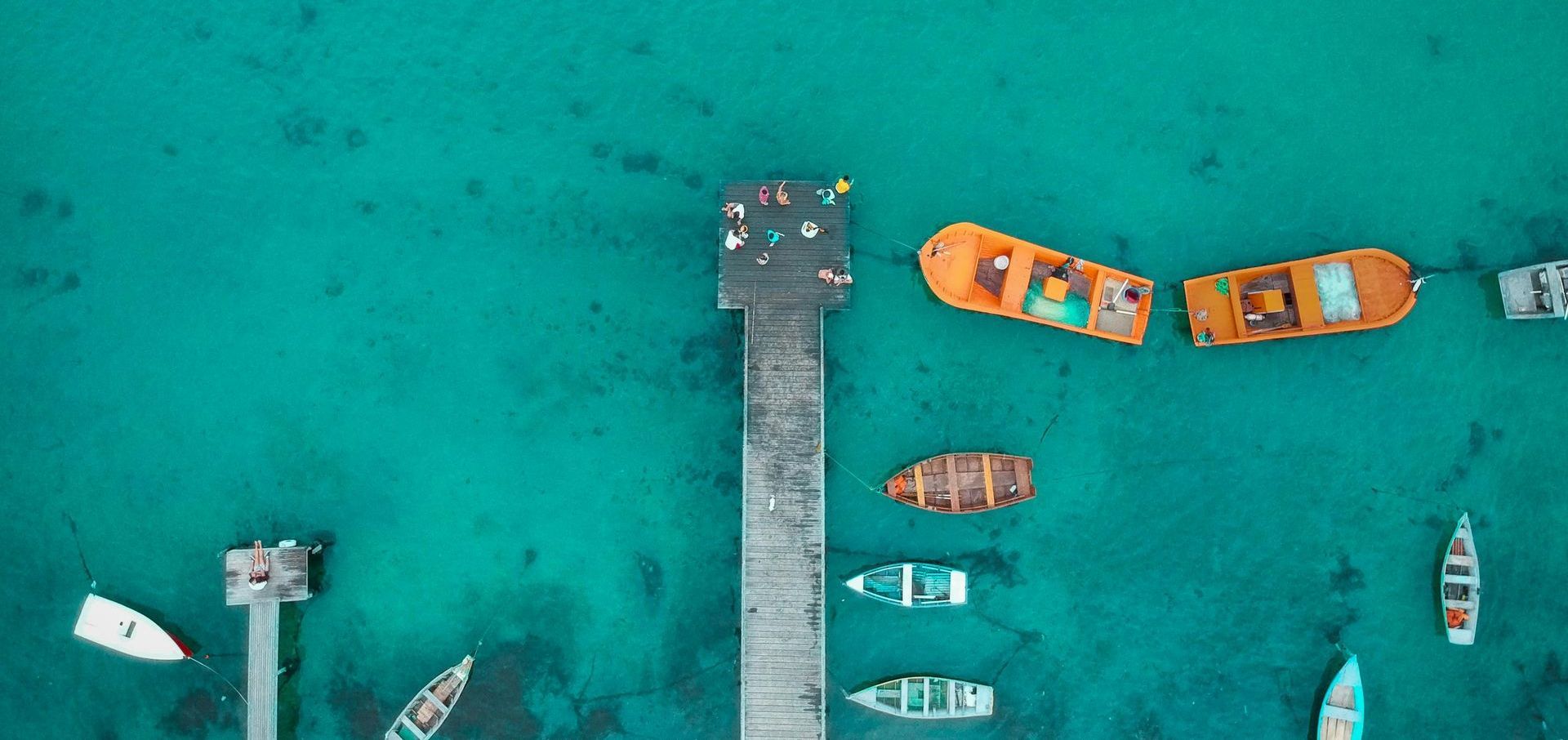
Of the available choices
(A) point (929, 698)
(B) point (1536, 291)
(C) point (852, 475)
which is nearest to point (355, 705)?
(C) point (852, 475)

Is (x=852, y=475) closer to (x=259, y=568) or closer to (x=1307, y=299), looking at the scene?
(x=1307, y=299)

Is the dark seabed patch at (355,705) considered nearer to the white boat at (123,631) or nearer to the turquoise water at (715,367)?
the turquoise water at (715,367)

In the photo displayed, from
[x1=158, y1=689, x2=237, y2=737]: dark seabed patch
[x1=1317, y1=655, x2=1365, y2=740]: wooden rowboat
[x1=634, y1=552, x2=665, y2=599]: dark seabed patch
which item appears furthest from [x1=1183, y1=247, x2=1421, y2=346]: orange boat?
[x1=158, y1=689, x2=237, y2=737]: dark seabed patch

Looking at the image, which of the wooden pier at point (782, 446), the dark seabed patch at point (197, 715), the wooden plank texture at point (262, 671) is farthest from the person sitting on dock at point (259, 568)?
the wooden pier at point (782, 446)

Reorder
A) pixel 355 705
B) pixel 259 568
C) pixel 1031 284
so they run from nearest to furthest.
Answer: pixel 259 568
pixel 1031 284
pixel 355 705

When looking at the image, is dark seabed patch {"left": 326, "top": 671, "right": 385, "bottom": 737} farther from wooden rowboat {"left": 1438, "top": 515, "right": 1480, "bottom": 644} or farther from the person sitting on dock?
wooden rowboat {"left": 1438, "top": 515, "right": 1480, "bottom": 644}

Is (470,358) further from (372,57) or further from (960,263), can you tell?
(960,263)
